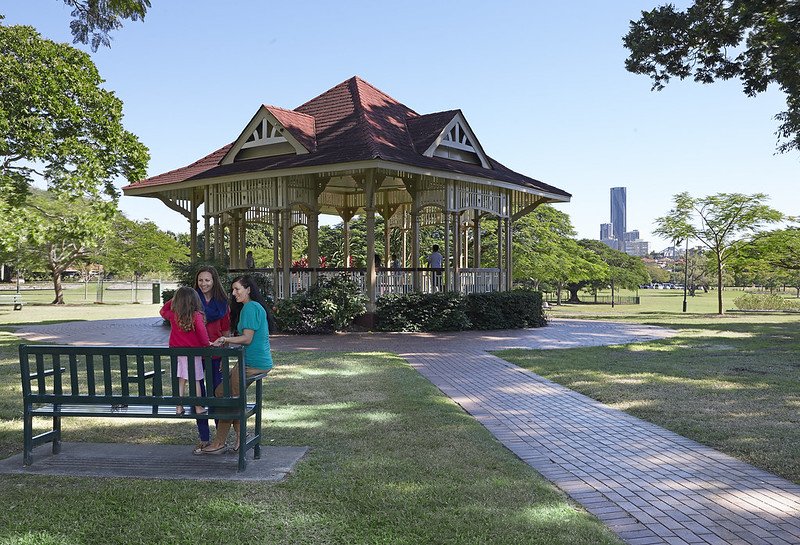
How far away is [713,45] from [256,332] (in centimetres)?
1488

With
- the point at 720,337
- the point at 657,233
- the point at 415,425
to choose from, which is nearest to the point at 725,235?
the point at 657,233

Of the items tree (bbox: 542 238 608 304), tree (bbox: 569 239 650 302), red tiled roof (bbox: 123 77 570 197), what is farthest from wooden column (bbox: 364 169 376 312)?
tree (bbox: 569 239 650 302)

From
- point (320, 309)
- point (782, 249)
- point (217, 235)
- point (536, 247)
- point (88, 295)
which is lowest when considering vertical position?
point (88, 295)

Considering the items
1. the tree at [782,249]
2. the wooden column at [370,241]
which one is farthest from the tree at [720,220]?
the wooden column at [370,241]

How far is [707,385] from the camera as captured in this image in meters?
9.77

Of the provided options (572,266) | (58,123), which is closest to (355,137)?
(58,123)

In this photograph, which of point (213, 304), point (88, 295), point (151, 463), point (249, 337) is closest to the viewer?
point (151, 463)

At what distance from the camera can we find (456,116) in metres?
19.9

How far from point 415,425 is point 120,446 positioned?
2.84 meters

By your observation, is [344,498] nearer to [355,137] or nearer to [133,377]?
[133,377]

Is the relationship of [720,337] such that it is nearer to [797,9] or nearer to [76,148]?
[797,9]

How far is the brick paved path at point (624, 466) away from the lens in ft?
14.1

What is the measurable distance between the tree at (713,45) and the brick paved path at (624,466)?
925 cm

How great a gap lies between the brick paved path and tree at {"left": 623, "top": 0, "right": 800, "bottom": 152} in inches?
364
